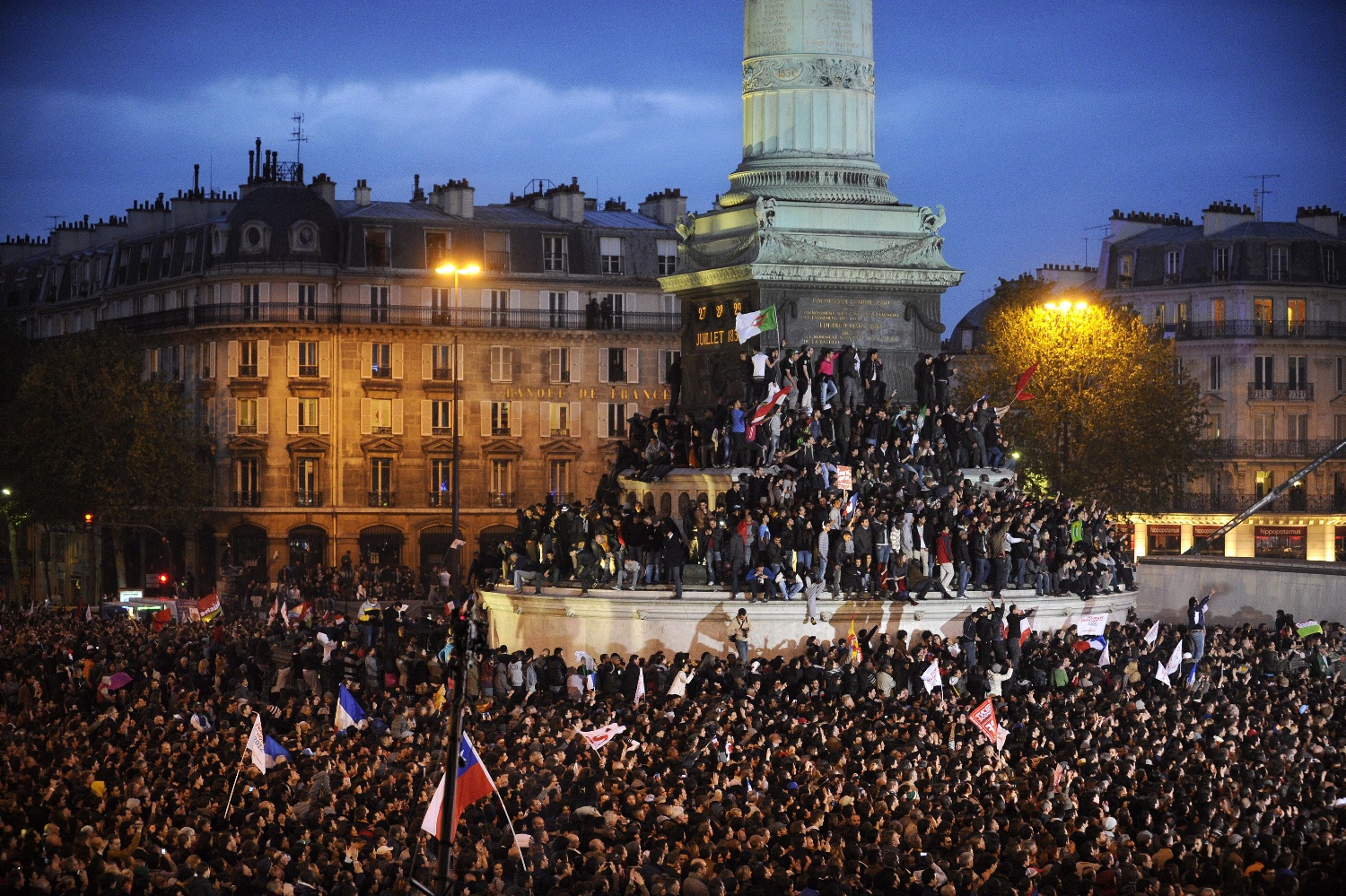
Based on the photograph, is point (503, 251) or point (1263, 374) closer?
point (503, 251)

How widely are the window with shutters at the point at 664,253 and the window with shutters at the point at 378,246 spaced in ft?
30.3

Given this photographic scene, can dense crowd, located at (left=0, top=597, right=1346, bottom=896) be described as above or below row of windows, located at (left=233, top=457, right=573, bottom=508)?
below

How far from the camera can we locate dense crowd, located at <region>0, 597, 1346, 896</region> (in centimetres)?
1912

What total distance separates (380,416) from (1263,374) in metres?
30.1

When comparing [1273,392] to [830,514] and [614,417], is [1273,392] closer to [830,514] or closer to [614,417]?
[614,417]

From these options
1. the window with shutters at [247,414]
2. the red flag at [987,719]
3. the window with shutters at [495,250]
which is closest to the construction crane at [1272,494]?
Answer: the red flag at [987,719]

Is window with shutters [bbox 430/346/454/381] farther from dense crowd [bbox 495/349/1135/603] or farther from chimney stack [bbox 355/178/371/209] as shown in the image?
dense crowd [bbox 495/349/1135/603]

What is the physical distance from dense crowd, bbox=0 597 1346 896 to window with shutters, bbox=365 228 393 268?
37.4m

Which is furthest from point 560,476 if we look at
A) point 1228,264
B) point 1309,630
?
point 1309,630

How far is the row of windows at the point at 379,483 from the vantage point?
234ft

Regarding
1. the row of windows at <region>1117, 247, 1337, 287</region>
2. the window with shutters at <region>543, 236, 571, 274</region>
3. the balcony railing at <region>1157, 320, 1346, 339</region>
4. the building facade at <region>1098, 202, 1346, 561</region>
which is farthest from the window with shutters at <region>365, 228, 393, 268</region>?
the row of windows at <region>1117, 247, 1337, 287</region>

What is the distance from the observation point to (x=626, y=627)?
34.4 meters

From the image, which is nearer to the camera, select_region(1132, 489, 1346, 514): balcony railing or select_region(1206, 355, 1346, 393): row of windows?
select_region(1132, 489, 1346, 514): balcony railing

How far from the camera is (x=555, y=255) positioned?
74.1 meters
